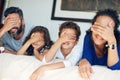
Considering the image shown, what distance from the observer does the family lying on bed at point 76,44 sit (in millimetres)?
1087

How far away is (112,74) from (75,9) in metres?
1.10

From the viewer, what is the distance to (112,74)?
1074 mm

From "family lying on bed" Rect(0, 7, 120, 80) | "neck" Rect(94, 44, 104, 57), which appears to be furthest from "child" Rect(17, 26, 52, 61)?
"neck" Rect(94, 44, 104, 57)

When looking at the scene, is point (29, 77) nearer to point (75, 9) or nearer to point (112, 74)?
point (112, 74)

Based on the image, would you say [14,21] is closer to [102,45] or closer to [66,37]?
[66,37]

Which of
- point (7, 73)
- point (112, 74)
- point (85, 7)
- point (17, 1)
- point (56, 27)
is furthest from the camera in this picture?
point (17, 1)

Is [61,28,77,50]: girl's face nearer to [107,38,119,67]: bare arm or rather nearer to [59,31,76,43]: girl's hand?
[59,31,76,43]: girl's hand

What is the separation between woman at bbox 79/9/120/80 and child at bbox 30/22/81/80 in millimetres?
71

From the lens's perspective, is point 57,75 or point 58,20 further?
point 58,20

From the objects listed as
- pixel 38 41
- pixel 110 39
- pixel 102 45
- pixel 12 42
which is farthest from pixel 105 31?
pixel 12 42

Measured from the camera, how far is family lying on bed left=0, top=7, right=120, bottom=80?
109 cm

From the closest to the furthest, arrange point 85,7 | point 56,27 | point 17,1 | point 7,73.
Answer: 1. point 7,73
2. point 85,7
3. point 56,27
4. point 17,1

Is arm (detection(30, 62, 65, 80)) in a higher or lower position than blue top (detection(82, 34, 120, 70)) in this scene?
lower

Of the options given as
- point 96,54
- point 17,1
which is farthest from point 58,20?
→ point 96,54
